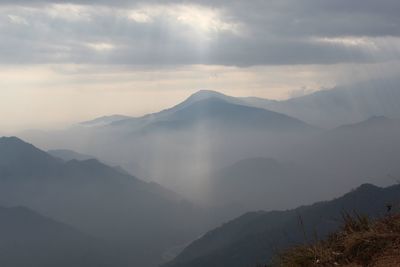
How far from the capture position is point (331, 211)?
470 feet

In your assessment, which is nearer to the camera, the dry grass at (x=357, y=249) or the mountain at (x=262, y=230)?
the dry grass at (x=357, y=249)

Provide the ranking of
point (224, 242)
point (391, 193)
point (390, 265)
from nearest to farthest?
point (390, 265) → point (391, 193) → point (224, 242)

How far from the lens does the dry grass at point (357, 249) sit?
850 centimetres

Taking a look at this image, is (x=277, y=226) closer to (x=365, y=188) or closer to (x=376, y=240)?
(x=365, y=188)

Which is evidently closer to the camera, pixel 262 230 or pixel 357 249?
pixel 357 249

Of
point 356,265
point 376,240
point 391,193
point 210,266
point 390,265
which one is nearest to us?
point 390,265

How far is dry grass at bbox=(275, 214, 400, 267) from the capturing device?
850cm

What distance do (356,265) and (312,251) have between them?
1.07m

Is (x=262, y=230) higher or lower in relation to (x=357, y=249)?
higher

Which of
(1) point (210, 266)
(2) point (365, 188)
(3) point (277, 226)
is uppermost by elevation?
(2) point (365, 188)

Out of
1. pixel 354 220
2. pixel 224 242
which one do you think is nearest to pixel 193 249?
pixel 224 242

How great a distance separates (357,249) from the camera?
8.95m

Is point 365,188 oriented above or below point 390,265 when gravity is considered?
above

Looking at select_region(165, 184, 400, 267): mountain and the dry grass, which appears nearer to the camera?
the dry grass
